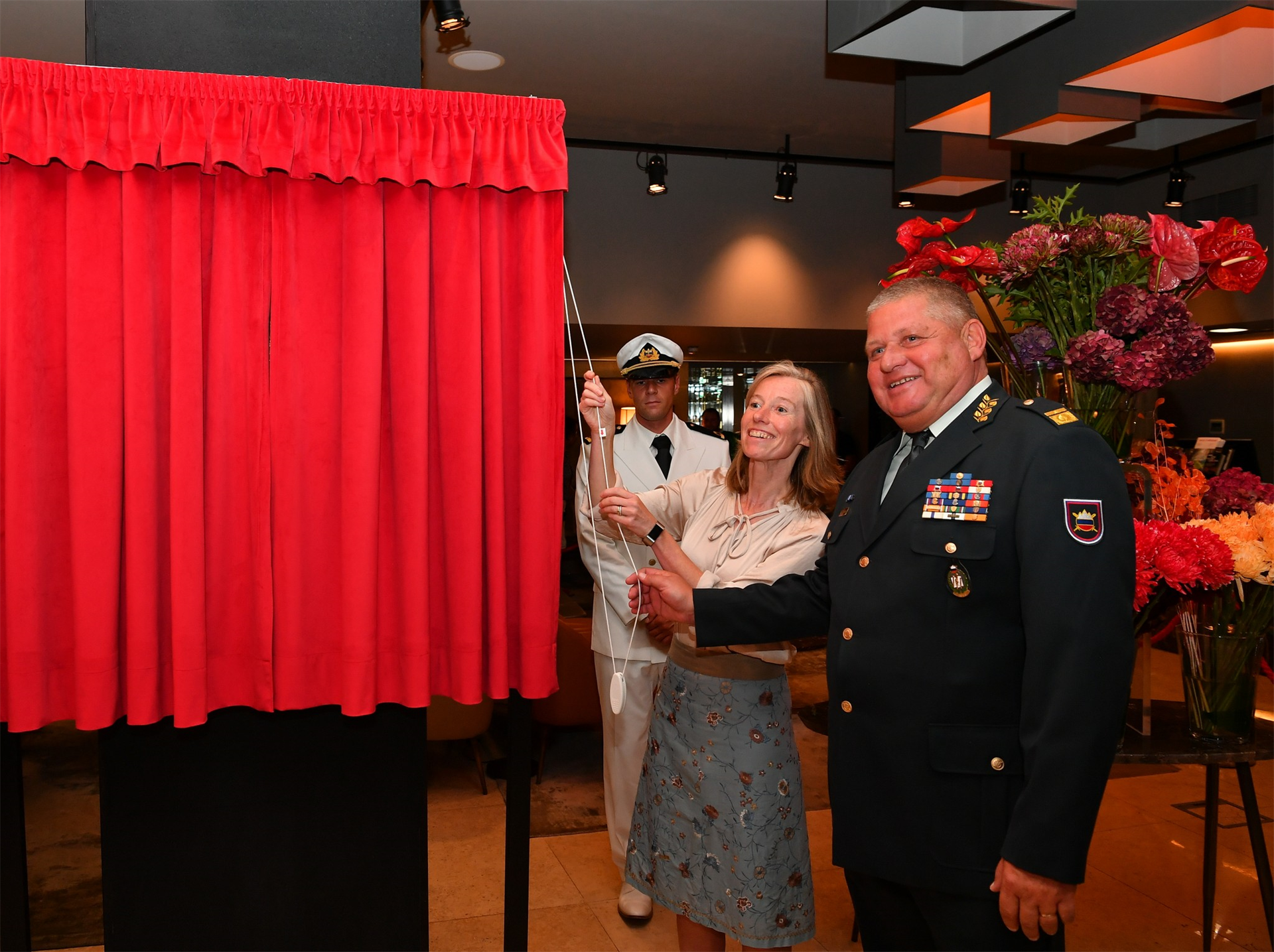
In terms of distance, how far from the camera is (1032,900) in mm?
1471

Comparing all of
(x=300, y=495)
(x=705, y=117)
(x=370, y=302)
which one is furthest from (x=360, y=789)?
(x=705, y=117)

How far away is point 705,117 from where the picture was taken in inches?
231

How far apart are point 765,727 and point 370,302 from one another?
128 cm

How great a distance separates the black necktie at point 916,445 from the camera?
1784mm

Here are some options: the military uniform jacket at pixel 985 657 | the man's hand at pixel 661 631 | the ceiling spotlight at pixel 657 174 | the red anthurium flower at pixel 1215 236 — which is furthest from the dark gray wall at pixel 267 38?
the ceiling spotlight at pixel 657 174

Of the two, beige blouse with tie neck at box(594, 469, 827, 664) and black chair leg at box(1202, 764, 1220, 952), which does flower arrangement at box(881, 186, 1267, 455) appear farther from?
black chair leg at box(1202, 764, 1220, 952)

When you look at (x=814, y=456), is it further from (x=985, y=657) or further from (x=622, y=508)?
(x=985, y=657)

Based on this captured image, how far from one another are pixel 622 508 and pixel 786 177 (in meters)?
4.94

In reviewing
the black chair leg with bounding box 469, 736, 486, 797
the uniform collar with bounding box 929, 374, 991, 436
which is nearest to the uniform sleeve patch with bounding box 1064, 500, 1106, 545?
the uniform collar with bounding box 929, 374, 991, 436

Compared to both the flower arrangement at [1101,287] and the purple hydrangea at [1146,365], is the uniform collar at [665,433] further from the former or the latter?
the purple hydrangea at [1146,365]

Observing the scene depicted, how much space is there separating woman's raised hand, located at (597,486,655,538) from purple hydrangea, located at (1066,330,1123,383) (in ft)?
3.40

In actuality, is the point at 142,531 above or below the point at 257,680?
above

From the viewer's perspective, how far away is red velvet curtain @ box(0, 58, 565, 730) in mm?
1759

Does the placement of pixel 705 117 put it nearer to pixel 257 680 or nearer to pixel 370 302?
pixel 370 302
